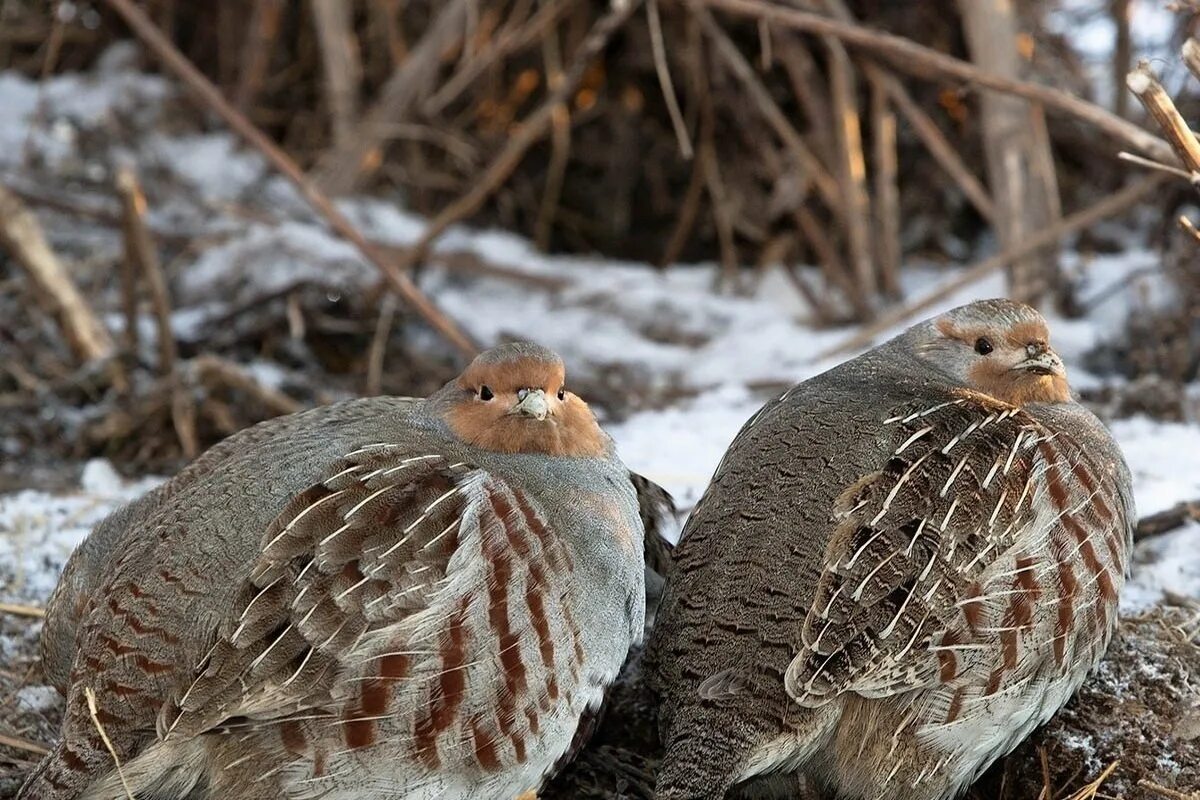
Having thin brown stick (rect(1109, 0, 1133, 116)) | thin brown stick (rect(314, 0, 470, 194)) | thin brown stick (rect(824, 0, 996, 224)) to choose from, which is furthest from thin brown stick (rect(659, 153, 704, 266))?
thin brown stick (rect(1109, 0, 1133, 116))

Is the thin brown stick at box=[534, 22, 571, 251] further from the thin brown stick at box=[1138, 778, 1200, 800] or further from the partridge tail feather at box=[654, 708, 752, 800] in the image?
the thin brown stick at box=[1138, 778, 1200, 800]

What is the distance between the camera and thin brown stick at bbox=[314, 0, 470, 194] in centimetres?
701

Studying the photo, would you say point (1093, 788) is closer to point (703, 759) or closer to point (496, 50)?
point (703, 759)

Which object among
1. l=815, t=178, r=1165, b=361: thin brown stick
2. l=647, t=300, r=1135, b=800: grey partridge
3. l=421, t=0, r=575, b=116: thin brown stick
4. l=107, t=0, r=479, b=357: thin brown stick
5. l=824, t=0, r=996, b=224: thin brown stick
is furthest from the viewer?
l=421, t=0, r=575, b=116: thin brown stick

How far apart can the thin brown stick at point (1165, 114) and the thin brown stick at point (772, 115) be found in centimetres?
353

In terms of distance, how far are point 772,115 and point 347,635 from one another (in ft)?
14.5

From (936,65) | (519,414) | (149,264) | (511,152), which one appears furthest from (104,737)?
(511,152)

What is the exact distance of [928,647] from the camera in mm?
3133

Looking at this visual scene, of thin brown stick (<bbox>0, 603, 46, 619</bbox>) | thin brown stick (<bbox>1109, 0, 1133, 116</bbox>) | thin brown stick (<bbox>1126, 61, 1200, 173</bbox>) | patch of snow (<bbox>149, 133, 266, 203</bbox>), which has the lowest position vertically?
thin brown stick (<bbox>0, 603, 46, 619</bbox>)

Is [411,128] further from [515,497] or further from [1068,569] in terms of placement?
[1068,569]

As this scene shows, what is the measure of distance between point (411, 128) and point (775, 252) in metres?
1.95

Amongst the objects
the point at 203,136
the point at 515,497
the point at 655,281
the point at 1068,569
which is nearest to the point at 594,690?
the point at 515,497

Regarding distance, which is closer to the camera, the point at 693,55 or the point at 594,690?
the point at 594,690

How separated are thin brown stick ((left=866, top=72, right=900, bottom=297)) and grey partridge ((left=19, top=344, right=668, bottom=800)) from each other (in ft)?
12.8
